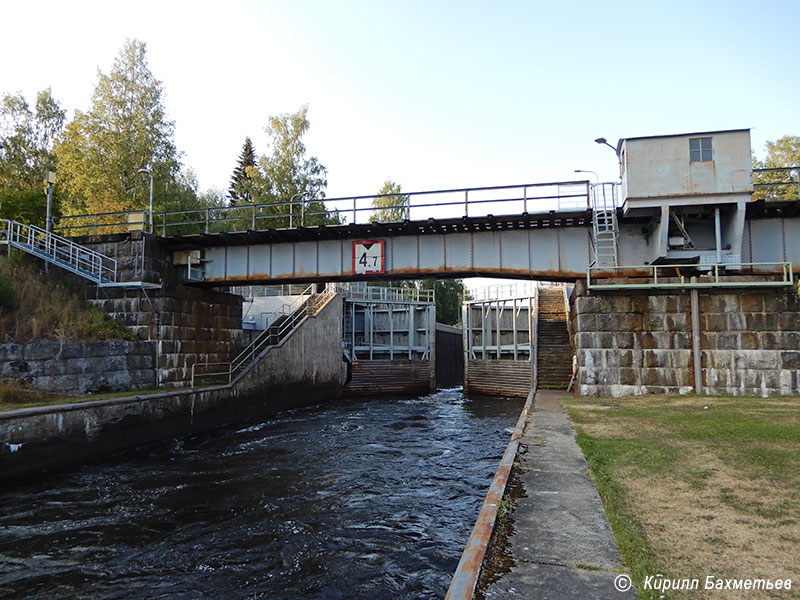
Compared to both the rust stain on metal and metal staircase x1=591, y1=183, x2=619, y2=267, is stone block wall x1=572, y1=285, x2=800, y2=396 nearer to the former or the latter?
metal staircase x1=591, y1=183, x2=619, y2=267

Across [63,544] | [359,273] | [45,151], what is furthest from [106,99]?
[63,544]

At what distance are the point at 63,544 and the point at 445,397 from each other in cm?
2619

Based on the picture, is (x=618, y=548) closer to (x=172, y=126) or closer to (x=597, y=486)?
(x=597, y=486)

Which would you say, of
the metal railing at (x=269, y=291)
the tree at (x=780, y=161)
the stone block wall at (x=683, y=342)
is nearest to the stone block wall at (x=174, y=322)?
the metal railing at (x=269, y=291)

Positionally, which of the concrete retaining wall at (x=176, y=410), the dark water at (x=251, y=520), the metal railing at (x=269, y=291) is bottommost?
the dark water at (x=251, y=520)

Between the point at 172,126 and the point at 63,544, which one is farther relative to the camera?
the point at 172,126

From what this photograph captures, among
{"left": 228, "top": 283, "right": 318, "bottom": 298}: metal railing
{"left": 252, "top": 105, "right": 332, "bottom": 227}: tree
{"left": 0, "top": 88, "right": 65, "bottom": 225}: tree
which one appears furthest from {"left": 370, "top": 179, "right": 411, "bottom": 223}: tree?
{"left": 0, "top": 88, "right": 65, "bottom": 225}: tree

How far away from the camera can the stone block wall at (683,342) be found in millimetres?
16594

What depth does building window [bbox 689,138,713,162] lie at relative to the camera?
16484 millimetres

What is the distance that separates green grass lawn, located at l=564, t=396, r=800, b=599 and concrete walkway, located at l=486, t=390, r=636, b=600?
191mm

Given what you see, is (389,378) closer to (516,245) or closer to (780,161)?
(516,245)

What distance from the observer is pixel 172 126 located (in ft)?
109

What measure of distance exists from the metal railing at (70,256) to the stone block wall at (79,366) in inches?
119

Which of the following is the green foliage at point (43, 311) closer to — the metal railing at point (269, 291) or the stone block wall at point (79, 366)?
the stone block wall at point (79, 366)
